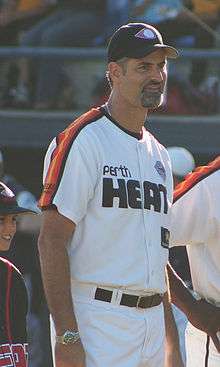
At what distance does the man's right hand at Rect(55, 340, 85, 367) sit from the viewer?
394 cm

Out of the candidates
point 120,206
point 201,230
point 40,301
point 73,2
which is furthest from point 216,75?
point 120,206

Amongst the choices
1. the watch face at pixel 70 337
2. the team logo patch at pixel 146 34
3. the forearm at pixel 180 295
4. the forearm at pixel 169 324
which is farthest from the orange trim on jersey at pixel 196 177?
the watch face at pixel 70 337

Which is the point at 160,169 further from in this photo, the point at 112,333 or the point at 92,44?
the point at 92,44

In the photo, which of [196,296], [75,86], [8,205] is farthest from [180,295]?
[75,86]

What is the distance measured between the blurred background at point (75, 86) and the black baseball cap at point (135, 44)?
15.0 ft

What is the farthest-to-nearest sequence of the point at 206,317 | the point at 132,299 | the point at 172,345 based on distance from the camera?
the point at 172,345, the point at 206,317, the point at 132,299

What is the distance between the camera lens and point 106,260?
4.12m

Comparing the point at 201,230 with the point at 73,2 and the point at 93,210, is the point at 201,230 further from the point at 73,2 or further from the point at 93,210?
the point at 73,2

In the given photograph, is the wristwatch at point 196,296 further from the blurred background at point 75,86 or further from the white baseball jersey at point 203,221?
the blurred background at point 75,86

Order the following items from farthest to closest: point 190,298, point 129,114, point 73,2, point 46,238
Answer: point 73,2 → point 190,298 → point 129,114 → point 46,238

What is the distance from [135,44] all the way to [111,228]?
2.25 ft

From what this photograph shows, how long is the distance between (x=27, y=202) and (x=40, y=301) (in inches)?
51.6

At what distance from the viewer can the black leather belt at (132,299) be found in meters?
4.13

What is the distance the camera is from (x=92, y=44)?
10102 millimetres
